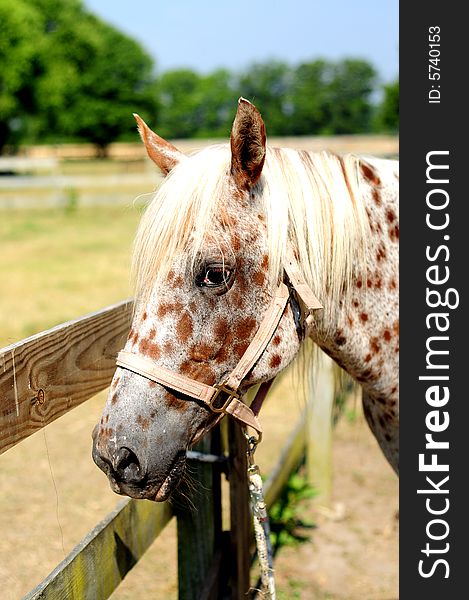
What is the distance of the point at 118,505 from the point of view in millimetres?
2023

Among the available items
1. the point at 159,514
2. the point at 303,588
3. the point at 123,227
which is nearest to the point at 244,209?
the point at 159,514

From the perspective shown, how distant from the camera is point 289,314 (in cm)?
188

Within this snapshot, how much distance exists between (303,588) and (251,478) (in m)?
1.92

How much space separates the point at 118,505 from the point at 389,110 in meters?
45.1

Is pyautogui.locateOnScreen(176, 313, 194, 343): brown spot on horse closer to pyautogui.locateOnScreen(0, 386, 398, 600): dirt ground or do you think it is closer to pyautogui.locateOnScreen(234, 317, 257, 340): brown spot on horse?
pyautogui.locateOnScreen(234, 317, 257, 340): brown spot on horse

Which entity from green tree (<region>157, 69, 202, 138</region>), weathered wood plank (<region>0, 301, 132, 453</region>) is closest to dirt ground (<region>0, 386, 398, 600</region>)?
weathered wood plank (<region>0, 301, 132, 453</region>)

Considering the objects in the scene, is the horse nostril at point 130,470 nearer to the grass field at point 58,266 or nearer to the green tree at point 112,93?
the grass field at point 58,266

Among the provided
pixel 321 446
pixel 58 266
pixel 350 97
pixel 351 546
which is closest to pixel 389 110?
pixel 350 97

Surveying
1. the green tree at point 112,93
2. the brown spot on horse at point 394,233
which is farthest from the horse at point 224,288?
the green tree at point 112,93

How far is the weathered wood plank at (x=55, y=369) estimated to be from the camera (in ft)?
4.96

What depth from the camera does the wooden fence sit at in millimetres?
1565

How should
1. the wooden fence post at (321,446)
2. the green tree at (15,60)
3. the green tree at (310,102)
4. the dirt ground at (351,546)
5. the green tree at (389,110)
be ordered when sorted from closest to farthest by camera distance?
the dirt ground at (351,546) → the wooden fence post at (321,446) → the green tree at (15,60) → the green tree at (389,110) → the green tree at (310,102)

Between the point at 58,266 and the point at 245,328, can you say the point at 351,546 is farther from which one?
the point at 58,266

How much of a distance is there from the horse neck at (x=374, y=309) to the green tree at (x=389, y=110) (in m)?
39.5
